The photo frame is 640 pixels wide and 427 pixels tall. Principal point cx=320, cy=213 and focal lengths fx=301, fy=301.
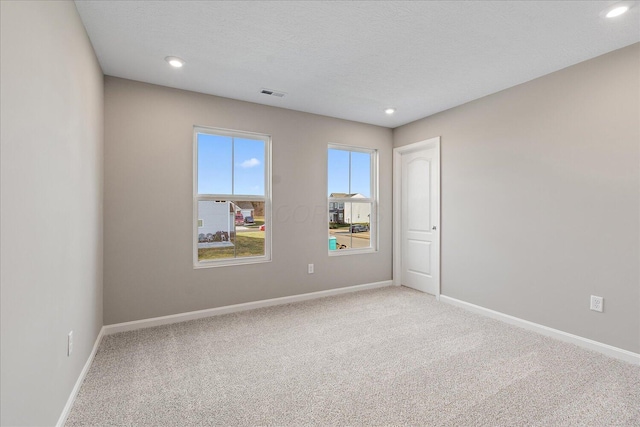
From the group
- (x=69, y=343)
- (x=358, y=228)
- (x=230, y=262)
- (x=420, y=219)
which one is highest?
(x=420, y=219)

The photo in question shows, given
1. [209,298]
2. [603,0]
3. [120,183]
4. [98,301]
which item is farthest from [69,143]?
[603,0]

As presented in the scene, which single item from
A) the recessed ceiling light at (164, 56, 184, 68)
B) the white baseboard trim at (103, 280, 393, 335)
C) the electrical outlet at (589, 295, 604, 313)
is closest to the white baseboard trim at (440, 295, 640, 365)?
the electrical outlet at (589, 295, 604, 313)

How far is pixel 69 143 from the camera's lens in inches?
70.3

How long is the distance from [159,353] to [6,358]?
61.7 inches

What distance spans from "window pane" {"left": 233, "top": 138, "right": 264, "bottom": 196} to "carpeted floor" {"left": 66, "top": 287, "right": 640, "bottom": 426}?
1.54 meters

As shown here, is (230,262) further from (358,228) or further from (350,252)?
(358,228)

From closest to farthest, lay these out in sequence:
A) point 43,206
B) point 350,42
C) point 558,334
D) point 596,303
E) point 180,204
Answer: point 43,206 < point 350,42 < point 596,303 < point 558,334 < point 180,204

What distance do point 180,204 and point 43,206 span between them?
5.98 feet

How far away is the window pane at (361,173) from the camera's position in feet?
14.8

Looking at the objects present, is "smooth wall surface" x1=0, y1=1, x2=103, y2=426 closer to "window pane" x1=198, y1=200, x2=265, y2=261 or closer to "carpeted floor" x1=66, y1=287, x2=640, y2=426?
"carpeted floor" x1=66, y1=287, x2=640, y2=426

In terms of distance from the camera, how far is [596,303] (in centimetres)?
255

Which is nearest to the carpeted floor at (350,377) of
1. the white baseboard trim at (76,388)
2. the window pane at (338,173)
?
the white baseboard trim at (76,388)

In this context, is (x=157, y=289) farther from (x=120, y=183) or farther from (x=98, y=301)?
(x=120, y=183)

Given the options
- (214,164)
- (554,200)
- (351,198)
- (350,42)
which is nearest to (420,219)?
(351,198)
